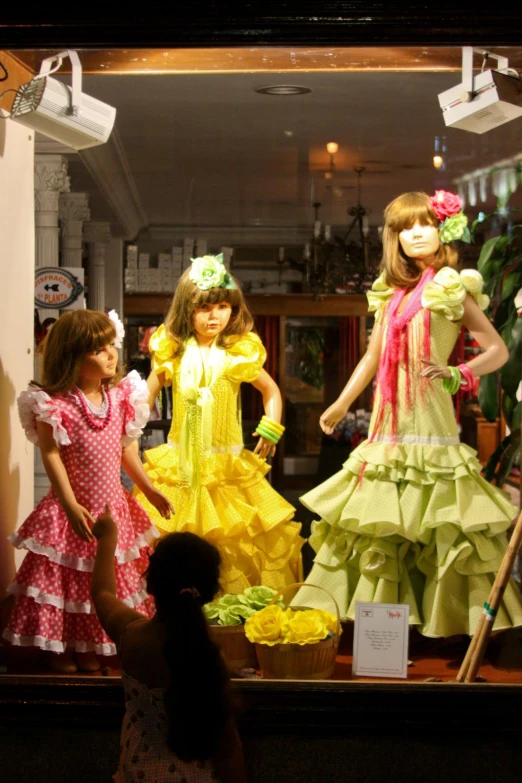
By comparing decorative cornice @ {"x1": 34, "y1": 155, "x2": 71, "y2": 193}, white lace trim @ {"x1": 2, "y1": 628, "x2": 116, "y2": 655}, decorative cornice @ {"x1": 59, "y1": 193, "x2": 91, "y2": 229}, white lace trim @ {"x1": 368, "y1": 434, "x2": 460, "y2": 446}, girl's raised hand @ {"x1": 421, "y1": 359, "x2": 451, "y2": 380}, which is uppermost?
decorative cornice @ {"x1": 34, "y1": 155, "x2": 71, "y2": 193}

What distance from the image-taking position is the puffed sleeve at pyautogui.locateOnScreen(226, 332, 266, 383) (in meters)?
3.65

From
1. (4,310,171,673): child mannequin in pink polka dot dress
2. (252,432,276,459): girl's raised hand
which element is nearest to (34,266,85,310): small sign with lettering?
(4,310,171,673): child mannequin in pink polka dot dress

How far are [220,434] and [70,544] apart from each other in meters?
0.65

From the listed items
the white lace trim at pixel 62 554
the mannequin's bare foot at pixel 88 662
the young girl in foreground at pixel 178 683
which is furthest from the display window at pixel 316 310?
the young girl in foreground at pixel 178 683

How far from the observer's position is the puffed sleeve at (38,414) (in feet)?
10.8

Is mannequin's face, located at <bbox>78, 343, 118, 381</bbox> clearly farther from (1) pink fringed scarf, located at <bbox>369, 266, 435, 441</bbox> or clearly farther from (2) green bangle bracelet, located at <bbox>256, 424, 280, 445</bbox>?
(1) pink fringed scarf, located at <bbox>369, 266, 435, 441</bbox>

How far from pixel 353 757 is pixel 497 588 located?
683mm

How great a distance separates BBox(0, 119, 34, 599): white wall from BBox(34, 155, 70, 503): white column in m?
0.02

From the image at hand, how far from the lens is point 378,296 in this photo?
3650 millimetres

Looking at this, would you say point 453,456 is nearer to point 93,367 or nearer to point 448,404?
point 448,404

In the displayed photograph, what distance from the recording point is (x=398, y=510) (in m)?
3.49

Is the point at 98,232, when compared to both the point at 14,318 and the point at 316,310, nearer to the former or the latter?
the point at 14,318

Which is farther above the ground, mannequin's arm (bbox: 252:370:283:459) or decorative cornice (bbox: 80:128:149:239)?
decorative cornice (bbox: 80:128:149:239)

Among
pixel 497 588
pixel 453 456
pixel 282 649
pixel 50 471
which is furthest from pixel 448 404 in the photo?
pixel 50 471
